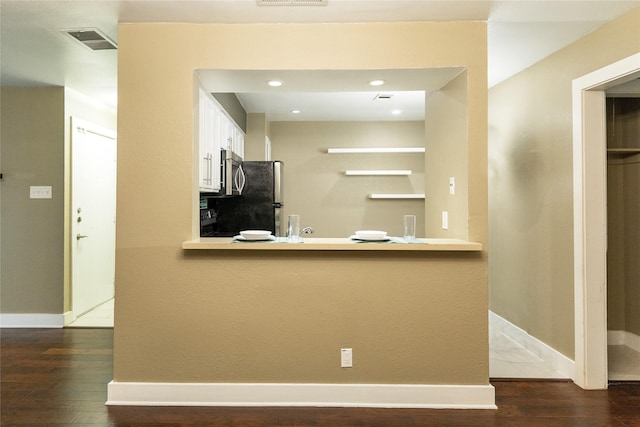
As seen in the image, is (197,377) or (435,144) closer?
(197,377)

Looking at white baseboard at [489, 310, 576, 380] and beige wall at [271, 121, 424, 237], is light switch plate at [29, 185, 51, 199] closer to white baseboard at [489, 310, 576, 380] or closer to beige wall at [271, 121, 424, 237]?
beige wall at [271, 121, 424, 237]

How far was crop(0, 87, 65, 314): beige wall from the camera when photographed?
168 inches

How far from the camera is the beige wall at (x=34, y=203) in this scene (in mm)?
4277

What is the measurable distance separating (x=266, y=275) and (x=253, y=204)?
1.90 meters

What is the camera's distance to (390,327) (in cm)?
264

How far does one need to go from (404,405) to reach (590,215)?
1754 mm

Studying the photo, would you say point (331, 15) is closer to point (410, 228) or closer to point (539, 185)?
point (410, 228)

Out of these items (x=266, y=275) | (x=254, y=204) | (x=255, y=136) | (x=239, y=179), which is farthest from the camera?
(x=255, y=136)

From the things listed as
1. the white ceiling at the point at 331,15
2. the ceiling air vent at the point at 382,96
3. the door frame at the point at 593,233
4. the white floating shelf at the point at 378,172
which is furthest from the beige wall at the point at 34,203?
the door frame at the point at 593,233

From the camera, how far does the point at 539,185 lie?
11.4 ft

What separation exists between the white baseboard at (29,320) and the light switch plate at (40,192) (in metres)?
1.17

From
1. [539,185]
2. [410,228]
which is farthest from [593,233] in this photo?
[410,228]

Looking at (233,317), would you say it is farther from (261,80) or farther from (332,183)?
(332,183)

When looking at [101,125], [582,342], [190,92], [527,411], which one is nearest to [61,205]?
[101,125]
